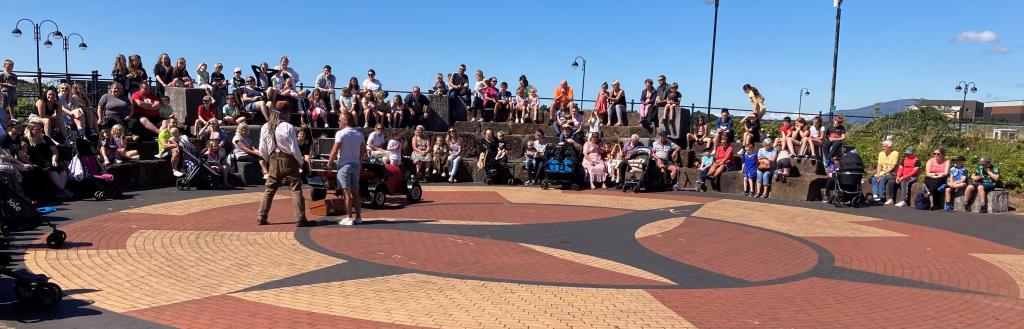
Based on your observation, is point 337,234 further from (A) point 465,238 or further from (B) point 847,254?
(B) point 847,254

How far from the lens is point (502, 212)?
12328mm

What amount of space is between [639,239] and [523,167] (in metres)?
8.42

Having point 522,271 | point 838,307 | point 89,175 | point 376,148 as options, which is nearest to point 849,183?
point 838,307

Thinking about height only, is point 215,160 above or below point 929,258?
above

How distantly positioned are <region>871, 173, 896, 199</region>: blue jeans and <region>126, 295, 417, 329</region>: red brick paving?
1272 centimetres

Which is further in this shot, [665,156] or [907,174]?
[665,156]

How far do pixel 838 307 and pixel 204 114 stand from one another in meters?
14.8

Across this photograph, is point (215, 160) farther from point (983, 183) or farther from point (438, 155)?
point (983, 183)

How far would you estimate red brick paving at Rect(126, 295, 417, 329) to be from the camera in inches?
215

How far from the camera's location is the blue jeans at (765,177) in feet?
52.0

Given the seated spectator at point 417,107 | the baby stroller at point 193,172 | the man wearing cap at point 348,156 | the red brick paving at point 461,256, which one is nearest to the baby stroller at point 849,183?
the red brick paving at point 461,256

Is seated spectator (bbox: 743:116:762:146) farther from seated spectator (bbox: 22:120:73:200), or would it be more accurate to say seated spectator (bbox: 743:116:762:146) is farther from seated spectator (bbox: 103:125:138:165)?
seated spectator (bbox: 22:120:73:200)

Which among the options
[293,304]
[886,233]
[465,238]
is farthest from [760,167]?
[293,304]

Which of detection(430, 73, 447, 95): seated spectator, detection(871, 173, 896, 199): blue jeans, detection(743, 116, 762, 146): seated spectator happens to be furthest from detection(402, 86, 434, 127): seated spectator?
detection(871, 173, 896, 199): blue jeans
